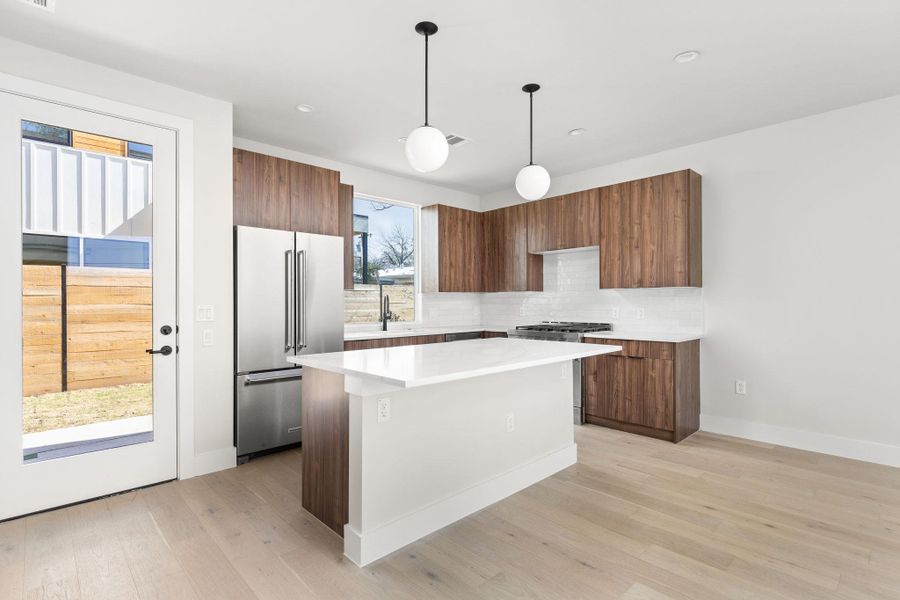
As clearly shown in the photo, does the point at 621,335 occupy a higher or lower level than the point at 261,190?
lower

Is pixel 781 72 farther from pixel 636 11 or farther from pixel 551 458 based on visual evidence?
pixel 551 458

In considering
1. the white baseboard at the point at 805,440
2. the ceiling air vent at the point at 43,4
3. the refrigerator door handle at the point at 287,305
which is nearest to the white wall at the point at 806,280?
the white baseboard at the point at 805,440

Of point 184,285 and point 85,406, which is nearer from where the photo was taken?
point 85,406

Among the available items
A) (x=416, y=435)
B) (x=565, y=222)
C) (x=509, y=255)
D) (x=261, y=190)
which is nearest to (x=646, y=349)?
(x=565, y=222)

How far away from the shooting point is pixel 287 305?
146 inches

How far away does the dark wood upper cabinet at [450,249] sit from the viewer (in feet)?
18.1

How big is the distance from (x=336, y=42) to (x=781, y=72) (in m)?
2.81

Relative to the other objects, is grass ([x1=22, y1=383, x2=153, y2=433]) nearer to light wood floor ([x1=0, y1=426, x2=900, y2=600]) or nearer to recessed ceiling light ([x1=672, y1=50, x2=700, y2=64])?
light wood floor ([x1=0, y1=426, x2=900, y2=600])

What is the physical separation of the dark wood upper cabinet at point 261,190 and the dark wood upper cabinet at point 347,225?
2.33ft

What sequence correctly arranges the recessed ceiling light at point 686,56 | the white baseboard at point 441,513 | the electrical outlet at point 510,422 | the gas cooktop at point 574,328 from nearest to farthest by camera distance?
the white baseboard at point 441,513, the recessed ceiling light at point 686,56, the electrical outlet at point 510,422, the gas cooktop at point 574,328

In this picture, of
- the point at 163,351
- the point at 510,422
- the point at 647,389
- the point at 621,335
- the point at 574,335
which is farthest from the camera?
the point at 574,335

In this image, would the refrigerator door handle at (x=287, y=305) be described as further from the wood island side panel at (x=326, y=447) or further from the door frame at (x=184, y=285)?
the wood island side panel at (x=326, y=447)

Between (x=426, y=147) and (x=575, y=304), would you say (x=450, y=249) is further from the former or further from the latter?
(x=426, y=147)

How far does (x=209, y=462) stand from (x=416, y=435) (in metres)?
1.83
